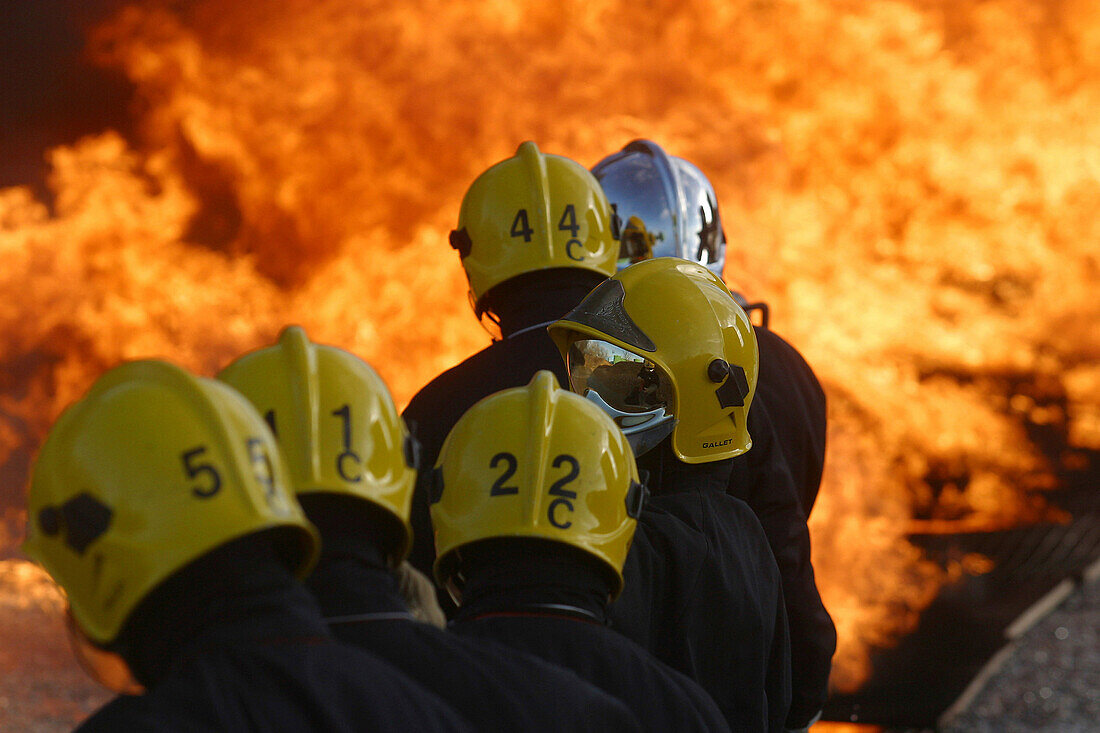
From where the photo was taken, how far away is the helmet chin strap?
9.26 ft

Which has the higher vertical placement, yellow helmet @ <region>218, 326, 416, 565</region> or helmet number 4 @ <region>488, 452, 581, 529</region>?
yellow helmet @ <region>218, 326, 416, 565</region>

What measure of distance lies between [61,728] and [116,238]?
3.36m

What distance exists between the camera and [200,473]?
1571mm

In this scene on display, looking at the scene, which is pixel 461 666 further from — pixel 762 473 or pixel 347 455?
pixel 762 473

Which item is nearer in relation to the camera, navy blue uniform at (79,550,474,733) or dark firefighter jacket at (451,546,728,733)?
navy blue uniform at (79,550,474,733)

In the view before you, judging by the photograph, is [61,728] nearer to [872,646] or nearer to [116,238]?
[116,238]

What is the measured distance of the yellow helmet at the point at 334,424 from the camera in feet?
6.19

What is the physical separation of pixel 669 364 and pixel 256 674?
1687mm

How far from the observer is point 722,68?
7973 millimetres

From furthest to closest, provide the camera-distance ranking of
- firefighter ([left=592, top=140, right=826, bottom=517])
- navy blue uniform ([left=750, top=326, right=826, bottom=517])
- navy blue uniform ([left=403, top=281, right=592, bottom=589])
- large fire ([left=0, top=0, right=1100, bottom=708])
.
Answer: large fire ([left=0, top=0, right=1100, bottom=708]), firefighter ([left=592, top=140, right=826, bottom=517]), navy blue uniform ([left=750, top=326, right=826, bottom=517]), navy blue uniform ([left=403, top=281, right=592, bottom=589])

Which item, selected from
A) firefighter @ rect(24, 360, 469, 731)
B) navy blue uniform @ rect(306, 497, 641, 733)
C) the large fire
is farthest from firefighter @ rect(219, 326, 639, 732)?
the large fire

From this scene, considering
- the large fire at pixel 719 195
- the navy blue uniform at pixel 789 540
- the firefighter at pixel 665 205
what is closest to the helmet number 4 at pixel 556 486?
the navy blue uniform at pixel 789 540

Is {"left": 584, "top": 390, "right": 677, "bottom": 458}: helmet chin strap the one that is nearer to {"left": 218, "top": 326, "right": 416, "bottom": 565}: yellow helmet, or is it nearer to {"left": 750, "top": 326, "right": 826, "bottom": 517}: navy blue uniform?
{"left": 750, "top": 326, "right": 826, "bottom": 517}: navy blue uniform

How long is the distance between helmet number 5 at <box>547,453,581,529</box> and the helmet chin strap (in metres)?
0.60
